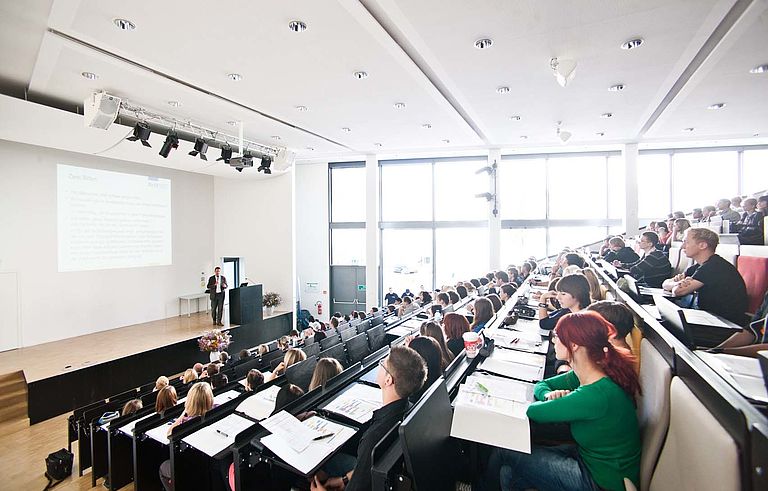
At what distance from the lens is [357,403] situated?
2330 millimetres

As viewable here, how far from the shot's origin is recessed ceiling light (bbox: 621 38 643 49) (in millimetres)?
3988

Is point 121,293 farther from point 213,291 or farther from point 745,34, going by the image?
point 745,34

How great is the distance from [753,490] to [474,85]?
17.5 ft

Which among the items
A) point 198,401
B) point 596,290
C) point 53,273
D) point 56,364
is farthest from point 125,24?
point 53,273

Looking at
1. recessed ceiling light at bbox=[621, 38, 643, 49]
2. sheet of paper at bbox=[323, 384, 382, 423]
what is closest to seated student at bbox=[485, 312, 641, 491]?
sheet of paper at bbox=[323, 384, 382, 423]

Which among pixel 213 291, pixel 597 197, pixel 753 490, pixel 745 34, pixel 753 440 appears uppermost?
pixel 745 34

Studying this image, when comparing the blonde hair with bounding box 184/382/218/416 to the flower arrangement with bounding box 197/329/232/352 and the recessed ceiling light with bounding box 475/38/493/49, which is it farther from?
the flower arrangement with bounding box 197/329/232/352

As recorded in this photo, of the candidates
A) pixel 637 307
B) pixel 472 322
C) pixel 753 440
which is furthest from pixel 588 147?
pixel 753 440

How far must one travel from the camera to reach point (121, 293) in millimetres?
8531

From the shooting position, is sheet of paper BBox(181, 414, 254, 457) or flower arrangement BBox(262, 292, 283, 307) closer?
sheet of paper BBox(181, 414, 254, 457)

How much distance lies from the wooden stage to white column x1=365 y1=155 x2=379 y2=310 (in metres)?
2.84

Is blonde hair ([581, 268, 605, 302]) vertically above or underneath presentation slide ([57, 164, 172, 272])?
underneath

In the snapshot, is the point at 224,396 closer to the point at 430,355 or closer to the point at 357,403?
the point at 357,403

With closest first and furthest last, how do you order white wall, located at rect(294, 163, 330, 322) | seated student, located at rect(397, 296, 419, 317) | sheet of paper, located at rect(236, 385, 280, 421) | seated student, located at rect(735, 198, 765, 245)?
1. sheet of paper, located at rect(236, 385, 280, 421)
2. seated student, located at rect(735, 198, 765, 245)
3. seated student, located at rect(397, 296, 419, 317)
4. white wall, located at rect(294, 163, 330, 322)
